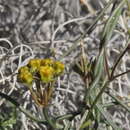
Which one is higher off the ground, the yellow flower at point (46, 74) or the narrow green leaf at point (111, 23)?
the narrow green leaf at point (111, 23)

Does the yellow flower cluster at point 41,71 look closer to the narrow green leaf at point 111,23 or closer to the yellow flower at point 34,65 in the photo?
the yellow flower at point 34,65

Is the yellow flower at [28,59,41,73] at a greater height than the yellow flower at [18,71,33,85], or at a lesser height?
greater

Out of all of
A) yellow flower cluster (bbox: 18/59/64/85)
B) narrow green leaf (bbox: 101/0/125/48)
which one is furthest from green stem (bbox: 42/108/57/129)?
narrow green leaf (bbox: 101/0/125/48)

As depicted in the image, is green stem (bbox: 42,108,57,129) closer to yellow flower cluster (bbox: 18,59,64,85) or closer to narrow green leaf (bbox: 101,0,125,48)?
yellow flower cluster (bbox: 18,59,64,85)

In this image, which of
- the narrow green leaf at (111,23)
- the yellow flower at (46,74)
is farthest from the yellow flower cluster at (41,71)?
the narrow green leaf at (111,23)

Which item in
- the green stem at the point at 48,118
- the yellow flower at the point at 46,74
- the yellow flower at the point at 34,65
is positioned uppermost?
the yellow flower at the point at 34,65

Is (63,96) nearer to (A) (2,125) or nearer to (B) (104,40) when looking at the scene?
(A) (2,125)

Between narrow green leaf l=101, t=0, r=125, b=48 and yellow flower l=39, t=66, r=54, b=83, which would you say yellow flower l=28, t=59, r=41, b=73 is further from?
narrow green leaf l=101, t=0, r=125, b=48

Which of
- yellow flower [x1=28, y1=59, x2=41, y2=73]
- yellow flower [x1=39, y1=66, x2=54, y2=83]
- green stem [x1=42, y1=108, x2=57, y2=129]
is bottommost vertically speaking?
green stem [x1=42, y1=108, x2=57, y2=129]

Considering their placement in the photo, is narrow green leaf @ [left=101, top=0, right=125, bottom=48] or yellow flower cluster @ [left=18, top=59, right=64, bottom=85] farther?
narrow green leaf @ [left=101, top=0, right=125, bottom=48]
